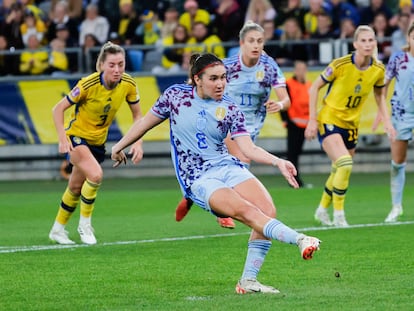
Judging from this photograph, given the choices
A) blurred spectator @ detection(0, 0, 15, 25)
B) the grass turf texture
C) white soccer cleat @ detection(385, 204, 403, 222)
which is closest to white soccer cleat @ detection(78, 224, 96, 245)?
the grass turf texture

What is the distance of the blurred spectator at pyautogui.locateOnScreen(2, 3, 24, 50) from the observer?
26297 millimetres

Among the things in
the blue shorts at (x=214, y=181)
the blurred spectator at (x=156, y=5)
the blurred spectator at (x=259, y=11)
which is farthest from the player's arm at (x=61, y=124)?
the blurred spectator at (x=156, y=5)

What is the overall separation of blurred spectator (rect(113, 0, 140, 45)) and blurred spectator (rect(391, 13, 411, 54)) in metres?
5.82

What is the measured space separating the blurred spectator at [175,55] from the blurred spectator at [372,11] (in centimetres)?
389

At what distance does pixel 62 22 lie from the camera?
26.7 meters

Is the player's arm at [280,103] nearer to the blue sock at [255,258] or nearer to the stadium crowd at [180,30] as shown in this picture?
the blue sock at [255,258]

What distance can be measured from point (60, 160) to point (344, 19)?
6.93 meters

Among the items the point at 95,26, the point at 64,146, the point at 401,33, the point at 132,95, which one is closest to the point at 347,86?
the point at 132,95

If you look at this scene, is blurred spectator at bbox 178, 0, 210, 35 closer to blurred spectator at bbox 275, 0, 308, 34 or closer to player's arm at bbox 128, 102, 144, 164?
blurred spectator at bbox 275, 0, 308, 34

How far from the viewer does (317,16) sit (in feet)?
81.3

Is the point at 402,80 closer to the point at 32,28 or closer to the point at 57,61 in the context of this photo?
the point at 57,61

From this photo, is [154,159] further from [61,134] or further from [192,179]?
[192,179]

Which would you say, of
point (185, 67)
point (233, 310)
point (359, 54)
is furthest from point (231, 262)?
point (185, 67)

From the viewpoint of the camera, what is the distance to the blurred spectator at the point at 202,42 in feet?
80.1
